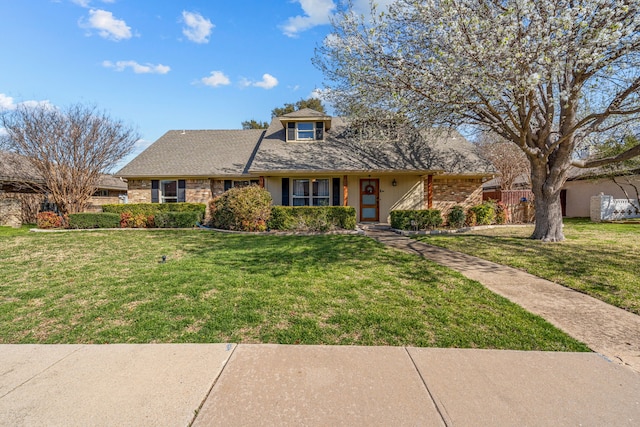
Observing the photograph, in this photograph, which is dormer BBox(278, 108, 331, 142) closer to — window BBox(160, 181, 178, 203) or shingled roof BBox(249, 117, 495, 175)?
shingled roof BBox(249, 117, 495, 175)

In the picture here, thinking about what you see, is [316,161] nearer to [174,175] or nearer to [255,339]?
[174,175]

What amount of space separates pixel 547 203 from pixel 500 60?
5662 mm

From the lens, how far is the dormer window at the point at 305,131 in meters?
15.7

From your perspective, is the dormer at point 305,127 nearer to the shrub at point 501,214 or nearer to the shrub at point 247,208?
the shrub at point 247,208

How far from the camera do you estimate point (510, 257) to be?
7.20m

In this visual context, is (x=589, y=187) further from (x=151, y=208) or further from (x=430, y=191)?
(x=151, y=208)

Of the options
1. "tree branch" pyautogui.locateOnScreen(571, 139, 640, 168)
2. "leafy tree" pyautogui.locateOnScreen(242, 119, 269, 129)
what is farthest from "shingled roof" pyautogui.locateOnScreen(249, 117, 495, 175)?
"leafy tree" pyautogui.locateOnScreen(242, 119, 269, 129)

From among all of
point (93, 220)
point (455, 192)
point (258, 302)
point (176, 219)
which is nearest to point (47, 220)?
point (93, 220)

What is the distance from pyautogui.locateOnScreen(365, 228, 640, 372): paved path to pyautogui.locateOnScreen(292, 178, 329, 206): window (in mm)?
8788

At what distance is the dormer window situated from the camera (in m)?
15.7

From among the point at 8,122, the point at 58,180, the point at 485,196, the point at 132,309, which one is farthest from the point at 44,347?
the point at 485,196

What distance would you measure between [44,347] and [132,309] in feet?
3.28

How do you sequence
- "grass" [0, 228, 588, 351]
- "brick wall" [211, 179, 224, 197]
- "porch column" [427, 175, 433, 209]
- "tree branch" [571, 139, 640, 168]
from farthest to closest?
"brick wall" [211, 179, 224, 197] < "porch column" [427, 175, 433, 209] < "tree branch" [571, 139, 640, 168] < "grass" [0, 228, 588, 351]

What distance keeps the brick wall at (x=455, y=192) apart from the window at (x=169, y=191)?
44.9ft
